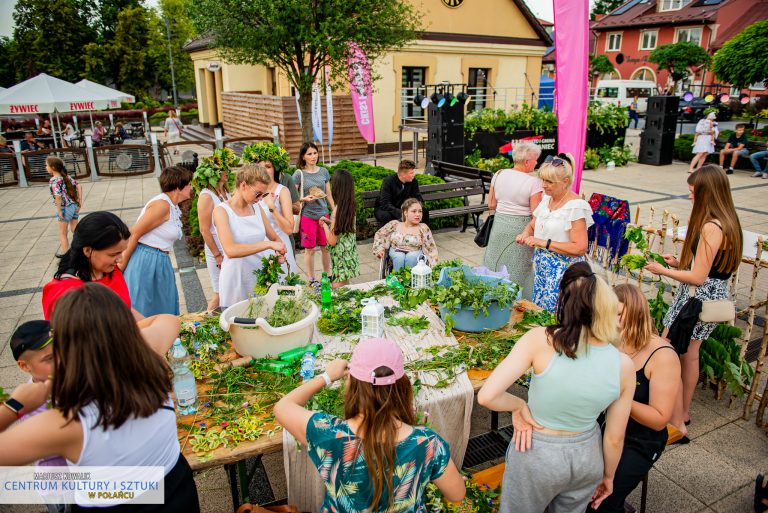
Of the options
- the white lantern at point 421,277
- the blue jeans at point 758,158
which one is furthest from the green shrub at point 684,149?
the white lantern at point 421,277

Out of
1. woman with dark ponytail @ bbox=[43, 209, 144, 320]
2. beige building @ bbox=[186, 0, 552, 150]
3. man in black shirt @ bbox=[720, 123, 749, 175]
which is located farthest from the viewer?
beige building @ bbox=[186, 0, 552, 150]

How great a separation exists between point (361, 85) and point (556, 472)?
12653 mm

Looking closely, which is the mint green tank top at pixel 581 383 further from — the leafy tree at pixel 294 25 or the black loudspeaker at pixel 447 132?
the black loudspeaker at pixel 447 132

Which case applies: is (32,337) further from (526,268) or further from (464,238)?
(464,238)

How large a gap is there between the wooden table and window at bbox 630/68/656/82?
49.5 m

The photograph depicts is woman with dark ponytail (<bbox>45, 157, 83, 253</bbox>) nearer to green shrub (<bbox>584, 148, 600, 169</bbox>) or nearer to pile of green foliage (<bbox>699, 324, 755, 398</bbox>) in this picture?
pile of green foliage (<bbox>699, 324, 755, 398</bbox>)

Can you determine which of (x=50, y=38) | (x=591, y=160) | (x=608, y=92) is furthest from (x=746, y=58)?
(x=50, y=38)

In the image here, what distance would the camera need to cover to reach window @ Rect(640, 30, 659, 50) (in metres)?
44.3

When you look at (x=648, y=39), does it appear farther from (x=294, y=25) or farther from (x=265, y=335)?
(x=265, y=335)

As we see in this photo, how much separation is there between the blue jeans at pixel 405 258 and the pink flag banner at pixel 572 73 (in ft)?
6.18

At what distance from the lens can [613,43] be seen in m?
48.0

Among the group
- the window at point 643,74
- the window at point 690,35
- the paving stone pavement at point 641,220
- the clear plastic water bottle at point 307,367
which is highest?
the window at point 690,35

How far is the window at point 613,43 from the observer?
47375 millimetres

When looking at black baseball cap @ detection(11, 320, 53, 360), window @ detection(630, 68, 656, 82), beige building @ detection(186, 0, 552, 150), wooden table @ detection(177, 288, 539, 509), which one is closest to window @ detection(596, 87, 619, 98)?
beige building @ detection(186, 0, 552, 150)
